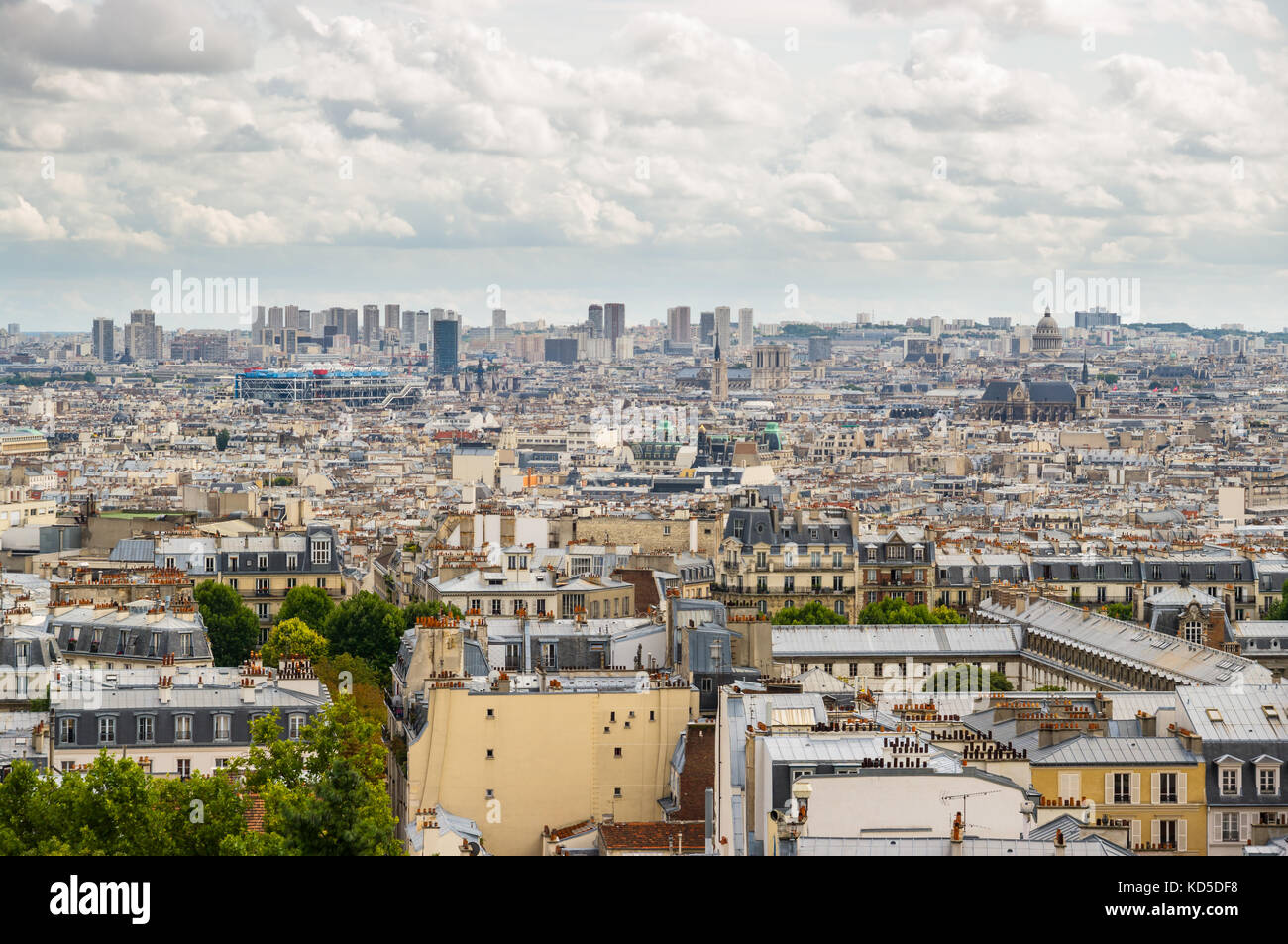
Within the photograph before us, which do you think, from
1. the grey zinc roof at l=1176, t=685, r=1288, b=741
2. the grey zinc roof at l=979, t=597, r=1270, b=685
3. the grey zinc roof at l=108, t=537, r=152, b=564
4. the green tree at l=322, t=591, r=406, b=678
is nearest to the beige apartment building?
the grey zinc roof at l=1176, t=685, r=1288, b=741

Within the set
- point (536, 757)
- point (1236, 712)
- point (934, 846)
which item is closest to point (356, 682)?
point (536, 757)

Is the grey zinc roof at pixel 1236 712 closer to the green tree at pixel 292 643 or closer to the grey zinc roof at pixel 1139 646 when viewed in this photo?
the grey zinc roof at pixel 1139 646

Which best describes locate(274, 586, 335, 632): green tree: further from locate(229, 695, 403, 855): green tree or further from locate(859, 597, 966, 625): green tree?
locate(229, 695, 403, 855): green tree

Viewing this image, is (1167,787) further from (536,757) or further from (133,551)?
(133,551)

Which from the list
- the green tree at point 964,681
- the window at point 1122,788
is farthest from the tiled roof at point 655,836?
the green tree at point 964,681

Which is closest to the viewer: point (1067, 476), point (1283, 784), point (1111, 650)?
point (1283, 784)

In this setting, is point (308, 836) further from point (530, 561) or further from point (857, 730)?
point (530, 561)
